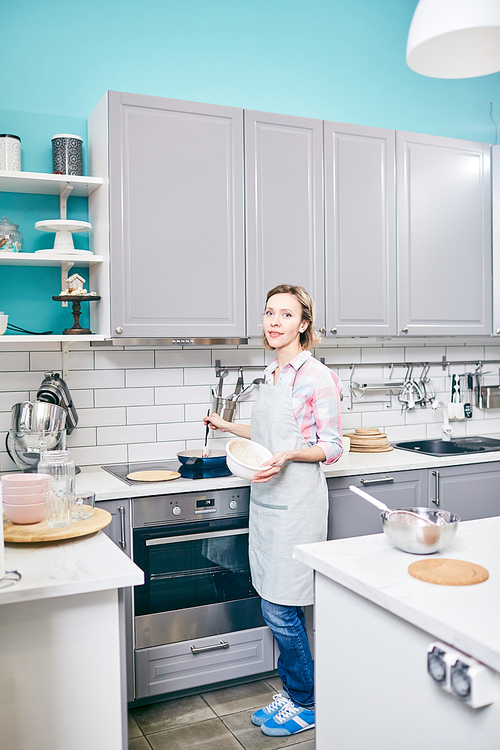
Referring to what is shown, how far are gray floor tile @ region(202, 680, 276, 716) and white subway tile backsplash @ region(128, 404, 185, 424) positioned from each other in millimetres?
1260

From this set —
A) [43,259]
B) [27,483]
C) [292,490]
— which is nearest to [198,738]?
[292,490]

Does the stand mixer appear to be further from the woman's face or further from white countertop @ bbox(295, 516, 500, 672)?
white countertop @ bbox(295, 516, 500, 672)

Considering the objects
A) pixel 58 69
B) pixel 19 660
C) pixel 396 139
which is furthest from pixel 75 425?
pixel 396 139

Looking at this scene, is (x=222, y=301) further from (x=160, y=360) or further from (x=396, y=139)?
(x=396, y=139)

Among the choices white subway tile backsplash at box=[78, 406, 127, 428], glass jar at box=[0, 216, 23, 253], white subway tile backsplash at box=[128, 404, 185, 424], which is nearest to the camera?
glass jar at box=[0, 216, 23, 253]

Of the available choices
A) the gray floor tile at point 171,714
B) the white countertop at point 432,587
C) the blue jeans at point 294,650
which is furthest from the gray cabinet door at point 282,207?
the gray floor tile at point 171,714

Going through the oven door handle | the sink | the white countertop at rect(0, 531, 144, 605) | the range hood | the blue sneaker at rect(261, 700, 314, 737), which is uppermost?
the range hood

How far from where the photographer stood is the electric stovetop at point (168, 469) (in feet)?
9.25

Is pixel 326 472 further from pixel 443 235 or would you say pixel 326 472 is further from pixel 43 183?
pixel 43 183

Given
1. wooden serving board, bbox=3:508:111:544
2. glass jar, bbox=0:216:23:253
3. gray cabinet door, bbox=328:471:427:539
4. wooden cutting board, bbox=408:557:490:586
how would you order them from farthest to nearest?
1. gray cabinet door, bbox=328:471:427:539
2. glass jar, bbox=0:216:23:253
3. wooden serving board, bbox=3:508:111:544
4. wooden cutting board, bbox=408:557:490:586

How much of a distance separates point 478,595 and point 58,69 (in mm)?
2859

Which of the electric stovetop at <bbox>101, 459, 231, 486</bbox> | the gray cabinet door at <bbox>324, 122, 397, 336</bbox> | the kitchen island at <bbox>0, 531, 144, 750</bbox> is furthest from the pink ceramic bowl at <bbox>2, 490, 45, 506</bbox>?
the gray cabinet door at <bbox>324, 122, 397, 336</bbox>

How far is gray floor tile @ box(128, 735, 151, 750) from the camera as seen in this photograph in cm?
240

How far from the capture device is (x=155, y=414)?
3234 millimetres
